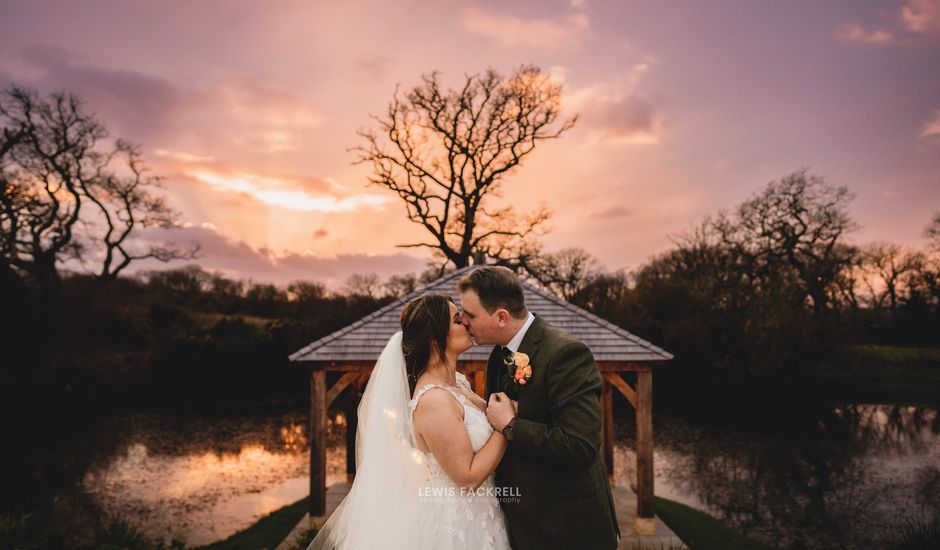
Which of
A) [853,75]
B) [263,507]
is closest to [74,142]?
[263,507]

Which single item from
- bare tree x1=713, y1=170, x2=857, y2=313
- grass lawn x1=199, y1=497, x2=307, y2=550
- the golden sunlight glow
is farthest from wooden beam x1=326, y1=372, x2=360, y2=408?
bare tree x1=713, y1=170, x2=857, y2=313

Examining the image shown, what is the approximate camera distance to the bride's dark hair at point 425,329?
10.5ft

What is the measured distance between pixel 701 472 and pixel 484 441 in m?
14.6

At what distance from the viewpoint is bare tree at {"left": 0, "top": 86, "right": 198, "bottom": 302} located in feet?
70.2

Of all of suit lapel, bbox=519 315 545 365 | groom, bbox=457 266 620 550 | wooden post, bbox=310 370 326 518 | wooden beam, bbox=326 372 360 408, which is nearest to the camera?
groom, bbox=457 266 620 550

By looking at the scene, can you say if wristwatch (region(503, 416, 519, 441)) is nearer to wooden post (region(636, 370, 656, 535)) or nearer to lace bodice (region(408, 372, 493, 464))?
lace bodice (region(408, 372, 493, 464))

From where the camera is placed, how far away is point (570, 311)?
1030 cm

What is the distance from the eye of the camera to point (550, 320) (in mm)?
10078

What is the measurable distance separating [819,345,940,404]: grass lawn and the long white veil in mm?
28369

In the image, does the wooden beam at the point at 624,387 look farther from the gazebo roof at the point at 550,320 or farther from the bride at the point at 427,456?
the bride at the point at 427,456

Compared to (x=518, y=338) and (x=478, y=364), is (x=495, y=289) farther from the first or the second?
(x=478, y=364)

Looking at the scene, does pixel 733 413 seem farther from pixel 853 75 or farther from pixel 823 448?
pixel 853 75

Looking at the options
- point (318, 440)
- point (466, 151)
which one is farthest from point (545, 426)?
point (466, 151)

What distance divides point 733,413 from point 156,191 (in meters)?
30.2
